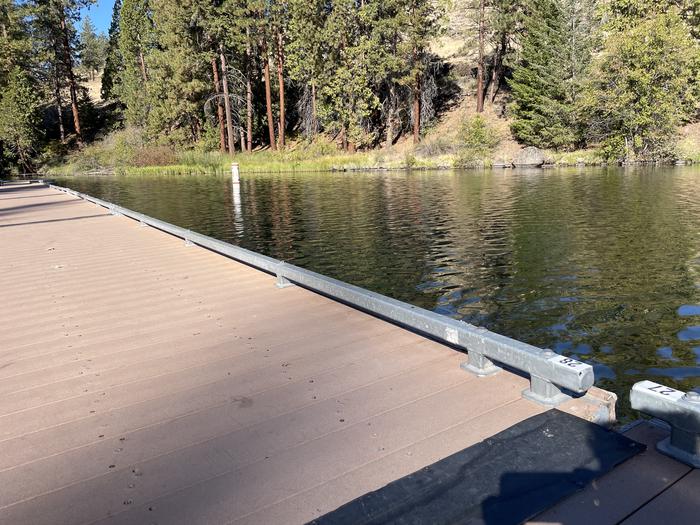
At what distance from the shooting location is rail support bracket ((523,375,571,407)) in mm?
3051

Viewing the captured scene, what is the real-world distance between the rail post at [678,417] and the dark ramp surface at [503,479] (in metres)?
0.14

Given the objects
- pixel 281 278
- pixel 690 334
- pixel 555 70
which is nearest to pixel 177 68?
pixel 555 70

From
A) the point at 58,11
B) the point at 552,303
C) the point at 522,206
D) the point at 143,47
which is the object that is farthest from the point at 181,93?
the point at 552,303

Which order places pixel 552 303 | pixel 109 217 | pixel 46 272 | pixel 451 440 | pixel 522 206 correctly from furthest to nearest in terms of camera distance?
1. pixel 522 206
2. pixel 109 217
3. pixel 46 272
4. pixel 552 303
5. pixel 451 440

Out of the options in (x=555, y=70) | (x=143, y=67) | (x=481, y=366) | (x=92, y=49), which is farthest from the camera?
(x=92, y=49)

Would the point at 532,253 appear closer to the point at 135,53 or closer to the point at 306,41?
the point at 306,41

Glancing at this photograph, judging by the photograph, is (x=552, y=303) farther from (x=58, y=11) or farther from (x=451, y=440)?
(x=58, y=11)

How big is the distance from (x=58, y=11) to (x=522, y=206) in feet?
212

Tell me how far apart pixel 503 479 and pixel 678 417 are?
2.89ft

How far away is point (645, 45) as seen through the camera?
33.4 meters

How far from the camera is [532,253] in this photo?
401 inches

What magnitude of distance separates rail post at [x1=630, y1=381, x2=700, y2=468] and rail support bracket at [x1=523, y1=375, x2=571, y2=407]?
1.70 feet

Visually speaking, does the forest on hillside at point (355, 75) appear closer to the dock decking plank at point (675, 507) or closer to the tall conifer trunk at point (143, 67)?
the tall conifer trunk at point (143, 67)

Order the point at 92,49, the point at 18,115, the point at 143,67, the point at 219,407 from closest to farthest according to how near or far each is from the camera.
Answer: the point at 219,407 < the point at 18,115 < the point at 143,67 < the point at 92,49
